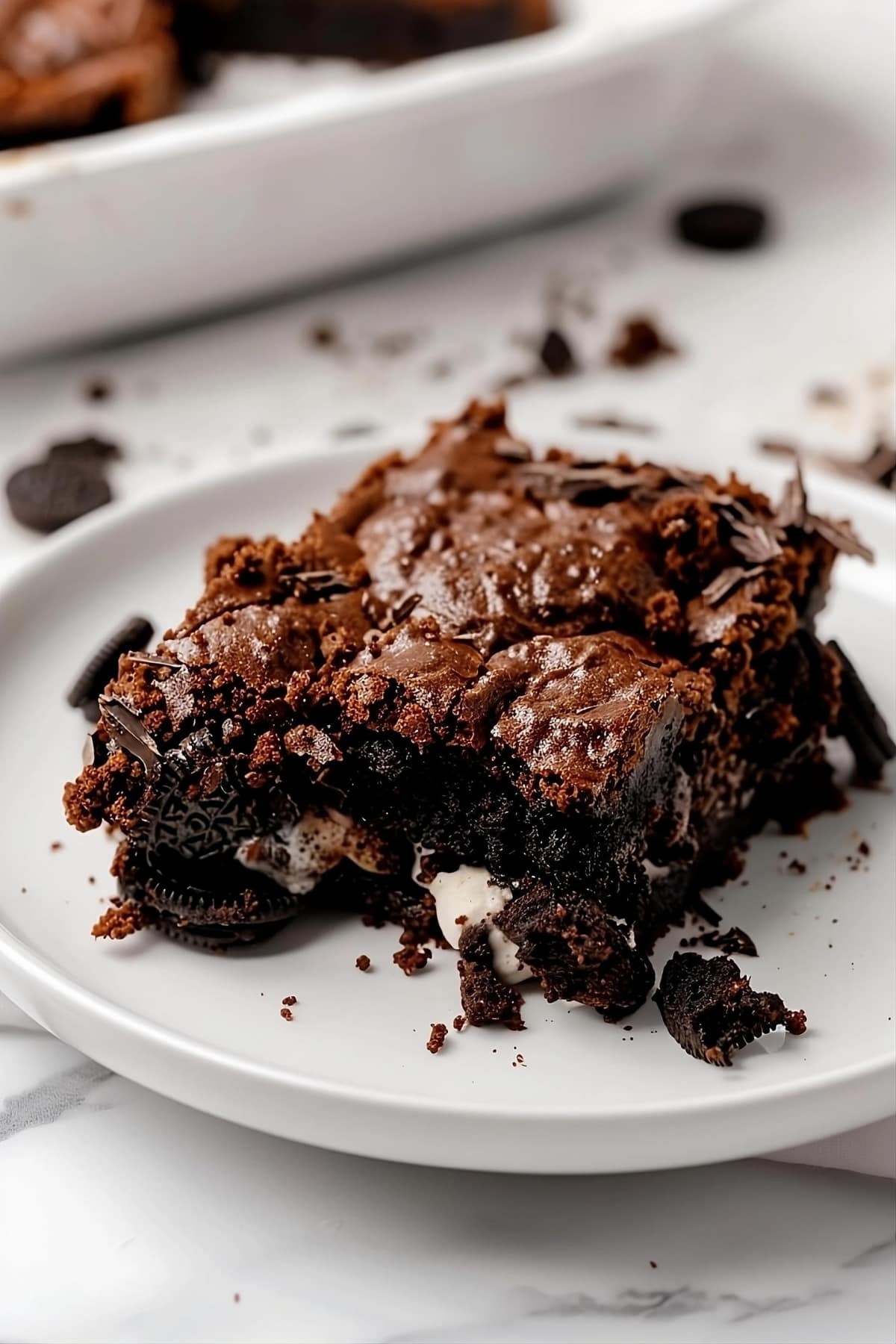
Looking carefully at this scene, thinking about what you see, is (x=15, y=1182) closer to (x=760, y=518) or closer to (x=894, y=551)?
(x=760, y=518)

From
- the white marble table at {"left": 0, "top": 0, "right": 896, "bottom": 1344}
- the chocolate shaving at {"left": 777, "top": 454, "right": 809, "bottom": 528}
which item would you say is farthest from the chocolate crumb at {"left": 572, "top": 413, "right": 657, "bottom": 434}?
the chocolate shaving at {"left": 777, "top": 454, "right": 809, "bottom": 528}

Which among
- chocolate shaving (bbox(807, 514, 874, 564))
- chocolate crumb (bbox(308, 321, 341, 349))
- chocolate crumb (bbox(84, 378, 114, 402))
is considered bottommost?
chocolate crumb (bbox(308, 321, 341, 349))

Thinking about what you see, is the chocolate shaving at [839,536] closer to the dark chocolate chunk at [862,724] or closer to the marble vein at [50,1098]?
the dark chocolate chunk at [862,724]

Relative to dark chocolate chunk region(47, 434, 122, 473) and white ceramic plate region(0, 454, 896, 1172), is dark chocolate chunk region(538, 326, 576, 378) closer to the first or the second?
dark chocolate chunk region(47, 434, 122, 473)

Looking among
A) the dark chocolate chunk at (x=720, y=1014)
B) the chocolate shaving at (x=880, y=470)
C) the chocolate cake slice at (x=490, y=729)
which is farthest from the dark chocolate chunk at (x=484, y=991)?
the chocolate shaving at (x=880, y=470)

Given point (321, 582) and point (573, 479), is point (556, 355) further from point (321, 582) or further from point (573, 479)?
point (321, 582)

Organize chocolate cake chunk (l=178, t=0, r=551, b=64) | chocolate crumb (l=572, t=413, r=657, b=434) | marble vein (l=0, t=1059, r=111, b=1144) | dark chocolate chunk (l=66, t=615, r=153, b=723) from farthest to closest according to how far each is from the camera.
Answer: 1. chocolate cake chunk (l=178, t=0, r=551, b=64)
2. chocolate crumb (l=572, t=413, r=657, b=434)
3. dark chocolate chunk (l=66, t=615, r=153, b=723)
4. marble vein (l=0, t=1059, r=111, b=1144)
